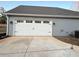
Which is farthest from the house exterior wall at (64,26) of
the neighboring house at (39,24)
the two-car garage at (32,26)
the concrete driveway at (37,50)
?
the concrete driveway at (37,50)

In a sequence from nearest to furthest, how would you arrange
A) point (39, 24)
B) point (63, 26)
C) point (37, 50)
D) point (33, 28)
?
point (37, 50) < point (33, 28) < point (39, 24) < point (63, 26)

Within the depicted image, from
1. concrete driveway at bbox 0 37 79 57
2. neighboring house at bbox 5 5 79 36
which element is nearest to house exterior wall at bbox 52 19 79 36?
neighboring house at bbox 5 5 79 36

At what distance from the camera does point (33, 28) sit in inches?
645

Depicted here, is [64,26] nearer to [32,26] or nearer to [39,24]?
[39,24]

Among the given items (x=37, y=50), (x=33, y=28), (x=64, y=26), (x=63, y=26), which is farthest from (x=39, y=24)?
A: (x=37, y=50)

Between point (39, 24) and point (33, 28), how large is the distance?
2.85 ft

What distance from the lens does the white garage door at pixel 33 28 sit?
16.2m

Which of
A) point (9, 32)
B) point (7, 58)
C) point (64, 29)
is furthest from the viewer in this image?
point (64, 29)

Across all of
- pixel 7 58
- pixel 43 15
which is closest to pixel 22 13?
pixel 43 15

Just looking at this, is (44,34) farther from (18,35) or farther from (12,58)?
(12,58)

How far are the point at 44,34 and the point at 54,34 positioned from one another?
1.32m

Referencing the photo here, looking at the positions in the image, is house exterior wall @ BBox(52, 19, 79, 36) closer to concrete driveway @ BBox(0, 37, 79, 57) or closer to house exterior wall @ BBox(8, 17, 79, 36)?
house exterior wall @ BBox(8, 17, 79, 36)

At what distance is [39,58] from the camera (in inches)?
244

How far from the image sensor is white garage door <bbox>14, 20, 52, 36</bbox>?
1616 centimetres
